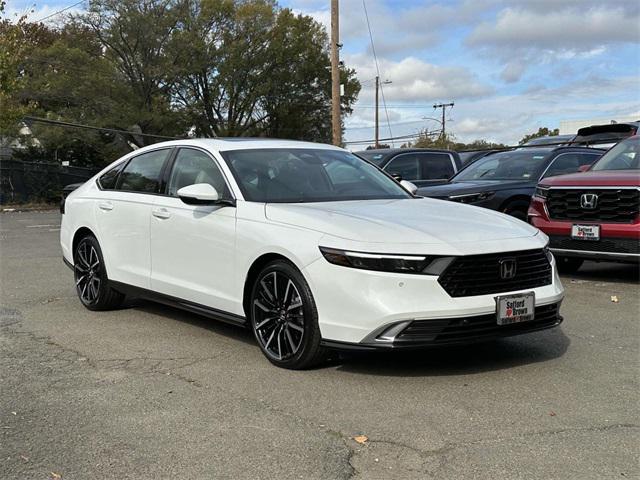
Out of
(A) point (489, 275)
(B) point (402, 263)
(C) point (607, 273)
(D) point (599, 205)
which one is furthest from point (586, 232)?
(B) point (402, 263)

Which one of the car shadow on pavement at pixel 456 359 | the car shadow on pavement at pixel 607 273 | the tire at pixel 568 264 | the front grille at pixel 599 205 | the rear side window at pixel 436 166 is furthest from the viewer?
the rear side window at pixel 436 166

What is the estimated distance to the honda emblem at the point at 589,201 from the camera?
776 centimetres

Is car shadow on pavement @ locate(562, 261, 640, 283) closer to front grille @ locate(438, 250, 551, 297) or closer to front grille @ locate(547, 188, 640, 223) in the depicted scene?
front grille @ locate(547, 188, 640, 223)

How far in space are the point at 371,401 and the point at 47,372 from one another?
232 centimetres

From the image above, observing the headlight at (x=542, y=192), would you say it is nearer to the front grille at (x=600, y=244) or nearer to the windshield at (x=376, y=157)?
the front grille at (x=600, y=244)

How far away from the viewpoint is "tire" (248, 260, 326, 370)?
4441mm

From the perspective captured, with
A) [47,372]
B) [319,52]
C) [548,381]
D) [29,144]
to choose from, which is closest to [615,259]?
[548,381]

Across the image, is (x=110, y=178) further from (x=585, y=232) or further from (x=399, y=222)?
(x=585, y=232)

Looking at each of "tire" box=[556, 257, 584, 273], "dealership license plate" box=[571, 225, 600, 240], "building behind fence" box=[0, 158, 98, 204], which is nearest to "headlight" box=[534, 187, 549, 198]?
"dealership license plate" box=[571, 225, 600, 240]

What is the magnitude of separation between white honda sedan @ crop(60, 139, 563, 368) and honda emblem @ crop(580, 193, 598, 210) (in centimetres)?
299

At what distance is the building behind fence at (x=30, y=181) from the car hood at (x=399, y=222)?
26666 mm

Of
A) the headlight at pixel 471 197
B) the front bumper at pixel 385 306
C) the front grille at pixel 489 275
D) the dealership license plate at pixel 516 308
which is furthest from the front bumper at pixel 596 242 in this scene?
the front bumper at pixel 385 306

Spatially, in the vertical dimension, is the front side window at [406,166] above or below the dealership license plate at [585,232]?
above

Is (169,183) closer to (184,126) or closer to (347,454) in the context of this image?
(347,454)
